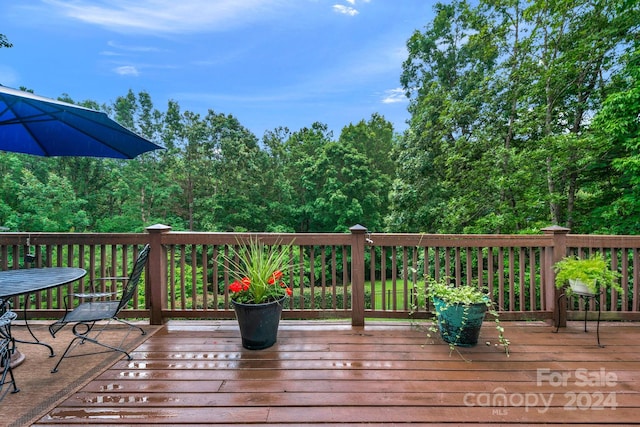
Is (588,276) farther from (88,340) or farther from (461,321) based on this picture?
(88,340)

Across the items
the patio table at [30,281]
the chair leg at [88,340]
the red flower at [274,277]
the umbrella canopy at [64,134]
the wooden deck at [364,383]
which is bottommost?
the wooden deck at [364,383]

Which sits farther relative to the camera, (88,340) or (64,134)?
(64,134)

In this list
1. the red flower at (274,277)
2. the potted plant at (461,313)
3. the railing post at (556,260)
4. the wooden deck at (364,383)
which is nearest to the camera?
the wooden deck at (364,383)

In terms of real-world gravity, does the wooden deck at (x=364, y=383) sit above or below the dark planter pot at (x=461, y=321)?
below

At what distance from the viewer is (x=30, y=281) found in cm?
226

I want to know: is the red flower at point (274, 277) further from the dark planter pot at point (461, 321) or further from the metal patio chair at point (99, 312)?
the dark planter pot at point (461, 321)

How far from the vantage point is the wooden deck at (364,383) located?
170 cm

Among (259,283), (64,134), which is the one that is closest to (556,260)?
(259,283)

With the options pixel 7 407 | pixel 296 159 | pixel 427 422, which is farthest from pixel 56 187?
pixel 427 422

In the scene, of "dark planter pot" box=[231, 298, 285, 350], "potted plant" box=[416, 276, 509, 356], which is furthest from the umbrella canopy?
"potted plant" box=[416, 276, 509, 356]

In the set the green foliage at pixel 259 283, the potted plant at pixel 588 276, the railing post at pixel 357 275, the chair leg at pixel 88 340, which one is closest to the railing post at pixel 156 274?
the chair leg at pixel 88 340

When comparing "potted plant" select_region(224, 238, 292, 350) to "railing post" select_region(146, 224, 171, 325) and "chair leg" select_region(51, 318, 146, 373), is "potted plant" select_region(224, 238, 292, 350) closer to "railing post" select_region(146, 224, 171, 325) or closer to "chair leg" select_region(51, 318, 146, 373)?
"chair leg" select_region(51, 318, 146, 373)

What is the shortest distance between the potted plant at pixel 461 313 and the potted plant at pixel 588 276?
853mm

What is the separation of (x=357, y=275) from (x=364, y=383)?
1183mm
